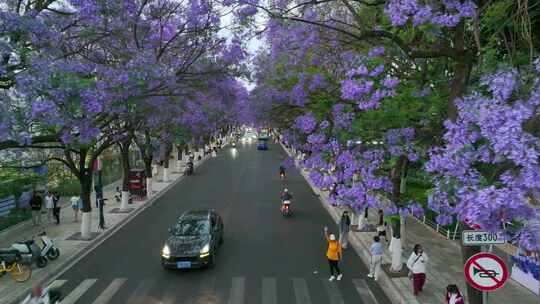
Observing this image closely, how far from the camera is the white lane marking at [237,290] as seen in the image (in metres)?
11.2

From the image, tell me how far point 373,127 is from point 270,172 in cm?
2950

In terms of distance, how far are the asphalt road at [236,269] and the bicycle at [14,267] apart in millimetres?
1051

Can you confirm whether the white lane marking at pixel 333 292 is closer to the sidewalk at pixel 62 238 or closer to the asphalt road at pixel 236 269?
the asphalt road at pixel 236 269

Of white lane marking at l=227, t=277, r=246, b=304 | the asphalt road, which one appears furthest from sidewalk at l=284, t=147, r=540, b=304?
white lane marking at l=227, t=277, r=246, b=304

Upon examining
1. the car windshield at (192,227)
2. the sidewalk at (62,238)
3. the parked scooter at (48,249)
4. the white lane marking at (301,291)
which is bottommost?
the white lane marking at (301,291)

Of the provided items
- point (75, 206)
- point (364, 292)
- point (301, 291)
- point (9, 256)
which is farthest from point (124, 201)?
point (364, 292)

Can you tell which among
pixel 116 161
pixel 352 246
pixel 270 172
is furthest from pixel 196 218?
pixel 270 172

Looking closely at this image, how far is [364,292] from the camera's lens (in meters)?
11.9

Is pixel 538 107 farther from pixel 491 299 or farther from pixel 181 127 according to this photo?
pixel 181 127

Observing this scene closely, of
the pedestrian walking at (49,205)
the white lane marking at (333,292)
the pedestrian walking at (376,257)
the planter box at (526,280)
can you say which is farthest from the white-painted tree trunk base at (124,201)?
the planter box at (526,280)

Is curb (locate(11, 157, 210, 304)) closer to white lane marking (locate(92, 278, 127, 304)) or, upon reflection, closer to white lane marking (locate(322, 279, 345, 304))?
white lane marking (locate(92, 278, 127, 304))

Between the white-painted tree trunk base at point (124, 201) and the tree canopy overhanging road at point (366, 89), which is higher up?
the tree canopy overhanging road at point (366, 89)

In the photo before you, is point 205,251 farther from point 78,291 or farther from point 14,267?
point 14,267

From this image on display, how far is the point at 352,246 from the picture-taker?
1672 centimetres
